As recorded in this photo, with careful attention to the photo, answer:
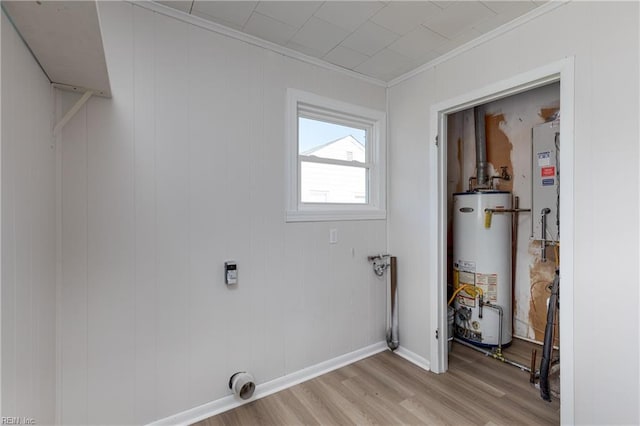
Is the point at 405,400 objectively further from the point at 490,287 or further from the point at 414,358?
the point at 490,287

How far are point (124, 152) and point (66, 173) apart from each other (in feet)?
0.93

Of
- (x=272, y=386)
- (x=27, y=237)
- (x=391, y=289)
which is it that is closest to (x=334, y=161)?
(x=391, y=289)

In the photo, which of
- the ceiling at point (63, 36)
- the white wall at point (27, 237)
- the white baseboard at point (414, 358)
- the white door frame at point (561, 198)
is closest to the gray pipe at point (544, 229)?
the white door frame at point (561, 198)

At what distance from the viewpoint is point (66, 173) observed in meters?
1.53

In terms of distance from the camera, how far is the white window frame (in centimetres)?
227

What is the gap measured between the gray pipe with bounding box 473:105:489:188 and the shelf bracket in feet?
10.5

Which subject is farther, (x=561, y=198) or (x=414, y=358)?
(x=414, y=358)

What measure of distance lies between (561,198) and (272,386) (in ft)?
7.41

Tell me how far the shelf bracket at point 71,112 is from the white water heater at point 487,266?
9.81 feet

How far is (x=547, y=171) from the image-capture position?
254 cm

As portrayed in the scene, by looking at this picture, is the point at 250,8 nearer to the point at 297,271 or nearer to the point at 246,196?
the point at 246,196

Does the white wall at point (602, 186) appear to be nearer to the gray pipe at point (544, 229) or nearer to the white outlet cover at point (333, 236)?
the gray pipe at point (544, 229)

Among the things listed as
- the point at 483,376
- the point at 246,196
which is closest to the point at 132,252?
the point at 246,196

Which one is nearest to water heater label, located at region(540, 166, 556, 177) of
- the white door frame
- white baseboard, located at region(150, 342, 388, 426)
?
the white door frame
